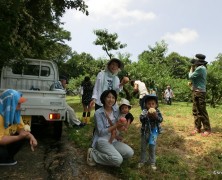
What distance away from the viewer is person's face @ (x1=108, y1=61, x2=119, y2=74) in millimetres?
5250

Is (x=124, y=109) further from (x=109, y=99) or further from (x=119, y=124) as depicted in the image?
(x=119, y=124)

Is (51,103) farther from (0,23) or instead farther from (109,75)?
(0,23)

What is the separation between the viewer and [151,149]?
454 cm

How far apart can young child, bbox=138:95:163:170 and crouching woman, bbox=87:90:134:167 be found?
0.28 meters

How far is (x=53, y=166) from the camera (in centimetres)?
475

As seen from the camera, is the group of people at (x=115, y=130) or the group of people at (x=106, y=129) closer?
the group of people at (x=106, y=129)

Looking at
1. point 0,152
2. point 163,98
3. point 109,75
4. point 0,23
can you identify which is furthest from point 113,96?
point 163,98

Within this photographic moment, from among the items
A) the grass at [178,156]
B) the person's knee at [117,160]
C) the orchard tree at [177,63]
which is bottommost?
the grass at [178,156]

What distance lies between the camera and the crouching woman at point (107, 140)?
439 cm

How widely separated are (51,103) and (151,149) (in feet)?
8.05

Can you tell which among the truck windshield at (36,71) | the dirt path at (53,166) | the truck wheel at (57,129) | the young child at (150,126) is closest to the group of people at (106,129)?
the young child at (150,126)

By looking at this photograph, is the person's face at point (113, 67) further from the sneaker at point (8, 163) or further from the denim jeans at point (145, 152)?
the sneaker at point (8, 163)

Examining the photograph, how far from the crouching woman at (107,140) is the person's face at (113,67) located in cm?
79

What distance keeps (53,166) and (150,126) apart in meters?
1.71
